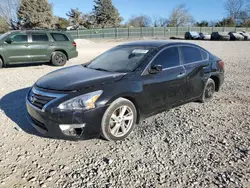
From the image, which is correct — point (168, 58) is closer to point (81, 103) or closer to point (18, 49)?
point (81, 103)

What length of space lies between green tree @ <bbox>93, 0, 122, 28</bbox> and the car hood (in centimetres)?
4831

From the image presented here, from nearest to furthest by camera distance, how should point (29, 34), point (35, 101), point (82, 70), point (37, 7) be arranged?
point (35, 101), point (82, 70), point (29, 34), point (37, 7)

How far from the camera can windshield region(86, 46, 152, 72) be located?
13.1 feet

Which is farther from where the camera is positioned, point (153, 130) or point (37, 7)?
point (37, 7)

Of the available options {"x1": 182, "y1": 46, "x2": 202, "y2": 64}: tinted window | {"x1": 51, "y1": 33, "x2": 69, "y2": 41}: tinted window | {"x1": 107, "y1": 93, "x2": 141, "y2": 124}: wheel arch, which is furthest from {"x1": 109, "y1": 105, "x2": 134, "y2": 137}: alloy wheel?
{"x1": 51, "y1": 33, "x2": 69, "y2": 41}: tinted window

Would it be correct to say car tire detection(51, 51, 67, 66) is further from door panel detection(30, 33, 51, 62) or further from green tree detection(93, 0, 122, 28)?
green tree detection(93, 0, 122, 28)

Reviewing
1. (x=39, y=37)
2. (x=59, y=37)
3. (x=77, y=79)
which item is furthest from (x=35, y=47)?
(x=77, y=79)

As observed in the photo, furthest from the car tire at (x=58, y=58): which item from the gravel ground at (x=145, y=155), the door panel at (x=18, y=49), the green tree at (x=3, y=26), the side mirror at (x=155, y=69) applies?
the green tree at (x=3, y=26)

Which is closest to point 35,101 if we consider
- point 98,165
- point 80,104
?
point 80,104

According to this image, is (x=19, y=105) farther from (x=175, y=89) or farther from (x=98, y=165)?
(x=175, y=89)

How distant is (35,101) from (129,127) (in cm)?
154

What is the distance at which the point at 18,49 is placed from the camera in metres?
9.91

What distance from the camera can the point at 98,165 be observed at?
2.99m

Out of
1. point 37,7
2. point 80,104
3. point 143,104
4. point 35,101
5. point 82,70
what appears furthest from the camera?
point 37,7
